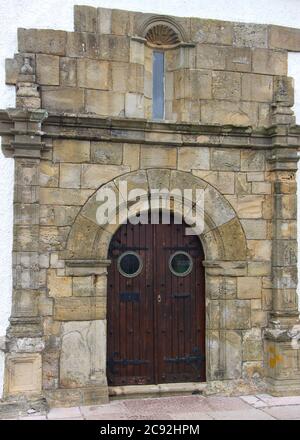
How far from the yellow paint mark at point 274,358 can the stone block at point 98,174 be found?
262 cm

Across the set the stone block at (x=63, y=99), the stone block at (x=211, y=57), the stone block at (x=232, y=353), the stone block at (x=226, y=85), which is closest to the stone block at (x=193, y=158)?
the stone block at (x=226, y=85)

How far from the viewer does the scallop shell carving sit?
624 centimetres

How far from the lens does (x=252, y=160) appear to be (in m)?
6.39

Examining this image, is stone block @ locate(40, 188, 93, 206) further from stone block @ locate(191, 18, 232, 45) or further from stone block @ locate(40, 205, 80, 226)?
stone block @ locate(191, 18, 232, 45)

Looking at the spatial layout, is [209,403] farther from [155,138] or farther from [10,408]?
[155,138]

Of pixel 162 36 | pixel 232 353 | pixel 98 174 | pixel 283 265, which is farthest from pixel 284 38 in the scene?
pixel 232 353

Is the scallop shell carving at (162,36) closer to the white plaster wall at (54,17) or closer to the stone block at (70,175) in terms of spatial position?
the white plaster wall at (54,17)

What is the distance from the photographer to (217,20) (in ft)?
20.8

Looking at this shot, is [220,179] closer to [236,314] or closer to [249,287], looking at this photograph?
[249,287]

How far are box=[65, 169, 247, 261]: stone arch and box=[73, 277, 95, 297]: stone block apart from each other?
22cm

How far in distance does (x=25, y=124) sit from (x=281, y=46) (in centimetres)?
316

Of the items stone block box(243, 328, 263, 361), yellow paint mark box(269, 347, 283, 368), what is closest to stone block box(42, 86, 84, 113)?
stone block box(243, 328, 263, 361)
